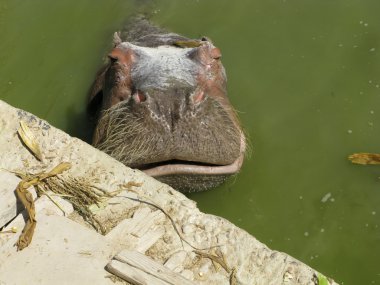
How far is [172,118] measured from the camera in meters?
4.57

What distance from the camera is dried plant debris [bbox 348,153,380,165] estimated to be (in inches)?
226

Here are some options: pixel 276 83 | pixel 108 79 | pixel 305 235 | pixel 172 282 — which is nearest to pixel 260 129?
pixel 276 83

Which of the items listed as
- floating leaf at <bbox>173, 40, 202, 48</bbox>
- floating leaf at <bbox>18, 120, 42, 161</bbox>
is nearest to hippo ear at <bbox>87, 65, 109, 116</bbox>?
floating leaf at <bbox>173, 40, 202, 48</bbox>

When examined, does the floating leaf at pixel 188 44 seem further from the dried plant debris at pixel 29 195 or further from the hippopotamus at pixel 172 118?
the dried plant debris at pixel 29 195

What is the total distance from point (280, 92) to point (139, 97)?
244 centimetres

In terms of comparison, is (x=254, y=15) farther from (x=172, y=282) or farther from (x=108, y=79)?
(x=172, y=282)

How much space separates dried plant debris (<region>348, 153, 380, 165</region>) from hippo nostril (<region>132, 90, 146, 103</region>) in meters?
2.49

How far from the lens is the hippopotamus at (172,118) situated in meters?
4.57

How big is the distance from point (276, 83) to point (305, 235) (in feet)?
7.03

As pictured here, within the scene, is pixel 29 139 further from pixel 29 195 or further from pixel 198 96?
pixel 198 96

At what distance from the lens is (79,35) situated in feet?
25.7

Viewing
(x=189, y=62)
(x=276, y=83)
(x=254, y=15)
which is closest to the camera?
(x=189, y=62)

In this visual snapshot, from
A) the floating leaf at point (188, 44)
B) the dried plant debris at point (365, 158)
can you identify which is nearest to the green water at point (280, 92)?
the dried plant debris at point (365, 158)

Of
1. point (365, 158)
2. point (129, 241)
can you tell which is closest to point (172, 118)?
point (129, 241)
